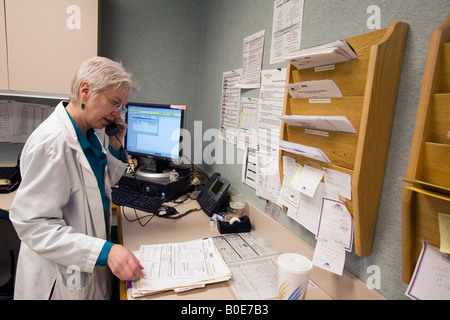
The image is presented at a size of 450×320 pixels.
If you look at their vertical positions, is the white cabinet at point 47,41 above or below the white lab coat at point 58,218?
above

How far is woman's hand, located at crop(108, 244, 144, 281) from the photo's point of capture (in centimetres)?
85

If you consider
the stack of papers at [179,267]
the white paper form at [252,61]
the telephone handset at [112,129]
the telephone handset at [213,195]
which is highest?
the white paper form at [252,61]

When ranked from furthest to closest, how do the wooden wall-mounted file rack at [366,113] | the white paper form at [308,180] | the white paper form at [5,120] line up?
A: the white paper form at [5,120] < the white paper form at [308,180] < the wooden wall-mounted file rack at [366,113]

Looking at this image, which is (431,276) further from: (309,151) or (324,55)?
(324,55)

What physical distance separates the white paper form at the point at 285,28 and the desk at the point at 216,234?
0.75m

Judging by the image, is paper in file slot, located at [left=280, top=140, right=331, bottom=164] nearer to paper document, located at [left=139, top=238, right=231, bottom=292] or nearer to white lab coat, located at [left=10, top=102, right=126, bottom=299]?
paper document, located at [left=139, top=238, right=231, bottom=292]

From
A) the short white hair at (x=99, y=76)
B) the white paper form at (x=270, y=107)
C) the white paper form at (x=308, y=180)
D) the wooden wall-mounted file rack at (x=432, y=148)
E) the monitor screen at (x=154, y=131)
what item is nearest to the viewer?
the wooden wall-mounted file rack at (x=432, y=148)

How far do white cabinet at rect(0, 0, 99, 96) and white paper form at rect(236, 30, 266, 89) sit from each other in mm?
943

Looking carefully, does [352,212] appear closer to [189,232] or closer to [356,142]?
[356,142]

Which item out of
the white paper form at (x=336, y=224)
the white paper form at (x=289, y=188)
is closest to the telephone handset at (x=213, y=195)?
the white paper form at (x=289, y=188)

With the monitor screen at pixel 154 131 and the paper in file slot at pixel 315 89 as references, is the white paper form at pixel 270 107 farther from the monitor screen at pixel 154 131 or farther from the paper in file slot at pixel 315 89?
the monitor screen at pixel 154 131

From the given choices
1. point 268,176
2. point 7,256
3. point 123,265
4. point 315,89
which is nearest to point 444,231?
point 315,89

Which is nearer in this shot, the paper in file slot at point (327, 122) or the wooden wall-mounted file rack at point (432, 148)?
the wooden wall-mounted file rack at point (432, 148)

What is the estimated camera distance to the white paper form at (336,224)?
30.7 inches
